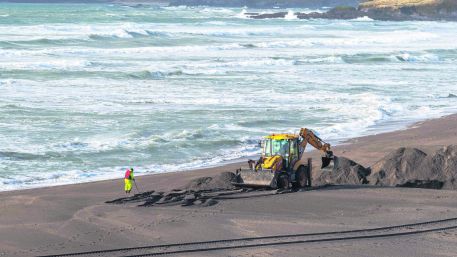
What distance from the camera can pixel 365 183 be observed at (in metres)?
21.0

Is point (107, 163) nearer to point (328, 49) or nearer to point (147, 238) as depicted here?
point (147, 238)

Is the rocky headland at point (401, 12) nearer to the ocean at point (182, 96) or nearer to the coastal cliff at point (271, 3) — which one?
the ocean at point (182, 96)

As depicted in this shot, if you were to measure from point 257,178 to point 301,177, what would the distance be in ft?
3.34

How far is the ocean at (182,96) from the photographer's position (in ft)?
84.5

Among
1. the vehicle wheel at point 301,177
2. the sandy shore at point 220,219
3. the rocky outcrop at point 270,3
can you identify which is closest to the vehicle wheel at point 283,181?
the vehicle wheel at point 301,177

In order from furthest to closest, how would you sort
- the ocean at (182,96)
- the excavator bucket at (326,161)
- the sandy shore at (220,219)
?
the ocean at (182,96)
the excavator bucket at (326,161)
the sandy shore at (220,219)

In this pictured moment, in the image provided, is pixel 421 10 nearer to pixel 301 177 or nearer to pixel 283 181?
pixel 301 177

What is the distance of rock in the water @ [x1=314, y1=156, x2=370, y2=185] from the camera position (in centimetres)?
2108

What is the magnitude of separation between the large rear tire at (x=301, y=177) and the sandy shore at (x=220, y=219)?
1.79ft

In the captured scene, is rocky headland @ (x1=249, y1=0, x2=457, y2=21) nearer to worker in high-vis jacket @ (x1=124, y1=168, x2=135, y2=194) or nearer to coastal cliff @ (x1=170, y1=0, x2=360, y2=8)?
coastal cliff @ (x1=170, y1=0, x2=360, y2=8)

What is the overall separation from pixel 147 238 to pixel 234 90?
80.7 feet

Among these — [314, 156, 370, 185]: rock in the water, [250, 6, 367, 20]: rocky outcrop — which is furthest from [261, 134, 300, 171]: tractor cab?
[250, 6, 367, 20]: rocky outcrop

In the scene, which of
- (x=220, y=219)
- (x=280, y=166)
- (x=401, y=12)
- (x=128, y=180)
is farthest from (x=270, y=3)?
(x=220, y=219)

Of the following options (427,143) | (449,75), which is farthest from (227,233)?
(449,75)
